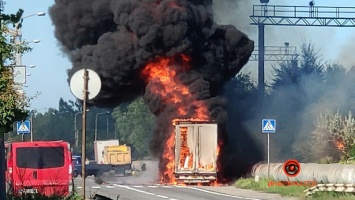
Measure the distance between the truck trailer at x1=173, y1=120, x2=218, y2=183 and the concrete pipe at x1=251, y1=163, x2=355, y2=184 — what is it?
2408 millimetres

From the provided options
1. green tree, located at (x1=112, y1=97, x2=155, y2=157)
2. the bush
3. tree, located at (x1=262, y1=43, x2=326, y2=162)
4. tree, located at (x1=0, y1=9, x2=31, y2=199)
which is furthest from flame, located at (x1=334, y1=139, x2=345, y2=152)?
tree, located at (x1=0, y1=9, x2=31, y2=199)

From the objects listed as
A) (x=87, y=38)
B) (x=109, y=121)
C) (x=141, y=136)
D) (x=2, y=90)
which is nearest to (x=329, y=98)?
(x=87, y=38)

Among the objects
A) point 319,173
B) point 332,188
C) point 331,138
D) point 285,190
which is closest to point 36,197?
point 332,188

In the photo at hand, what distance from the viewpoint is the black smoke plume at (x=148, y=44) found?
44.8 m

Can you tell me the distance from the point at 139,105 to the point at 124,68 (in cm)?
4616

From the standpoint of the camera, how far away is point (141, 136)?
89.8 meters

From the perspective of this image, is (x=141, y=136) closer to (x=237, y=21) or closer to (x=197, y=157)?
(x=237, y=21)

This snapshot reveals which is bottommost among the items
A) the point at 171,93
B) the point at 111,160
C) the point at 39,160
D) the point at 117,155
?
the point at 111,160

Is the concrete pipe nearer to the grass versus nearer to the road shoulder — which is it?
the grass

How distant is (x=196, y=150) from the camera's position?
40.7 metres

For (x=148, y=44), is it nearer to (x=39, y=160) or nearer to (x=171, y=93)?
(x=171, y=93)

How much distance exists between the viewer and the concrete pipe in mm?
30516

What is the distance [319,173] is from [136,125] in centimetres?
5929

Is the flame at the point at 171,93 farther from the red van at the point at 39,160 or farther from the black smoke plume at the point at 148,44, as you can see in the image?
the red van at the point at 39,160
